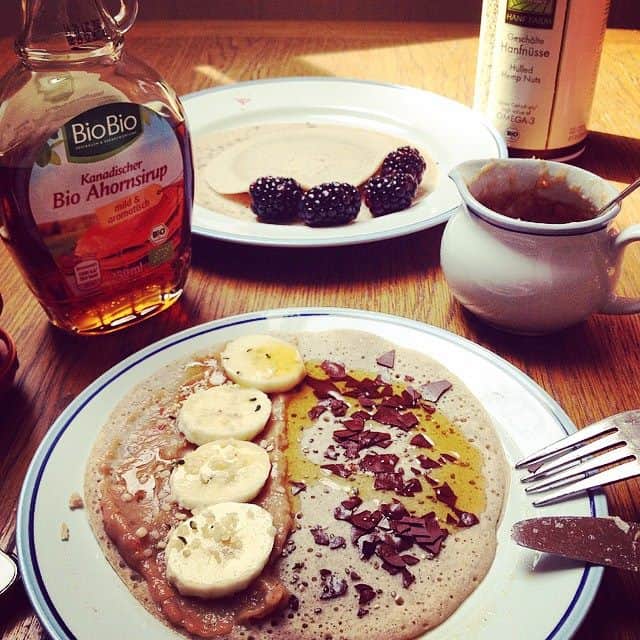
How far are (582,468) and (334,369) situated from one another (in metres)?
0.33

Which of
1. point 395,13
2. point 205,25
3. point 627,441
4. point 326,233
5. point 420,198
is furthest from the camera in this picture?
point 395,13

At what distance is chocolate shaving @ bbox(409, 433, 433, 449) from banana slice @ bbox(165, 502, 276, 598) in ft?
0.65

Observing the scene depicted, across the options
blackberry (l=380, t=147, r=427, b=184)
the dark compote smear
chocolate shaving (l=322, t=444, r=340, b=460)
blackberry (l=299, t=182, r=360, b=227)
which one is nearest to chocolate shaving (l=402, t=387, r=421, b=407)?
the dark compote smear

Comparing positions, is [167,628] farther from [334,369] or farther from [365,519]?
[334,369]

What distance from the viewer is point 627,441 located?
0.79 m

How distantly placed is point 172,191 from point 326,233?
27 cm

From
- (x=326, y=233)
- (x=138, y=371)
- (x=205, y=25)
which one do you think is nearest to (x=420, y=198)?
(x=326, y=233)

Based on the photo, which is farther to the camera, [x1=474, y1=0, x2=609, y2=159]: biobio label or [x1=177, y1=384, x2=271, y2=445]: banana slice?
[x1=474, y1=0, x2=609, y2=159]: biobio label

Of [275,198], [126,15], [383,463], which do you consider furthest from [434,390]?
[126,15]

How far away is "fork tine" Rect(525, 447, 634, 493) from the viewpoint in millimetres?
766

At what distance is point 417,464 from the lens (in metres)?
0.85

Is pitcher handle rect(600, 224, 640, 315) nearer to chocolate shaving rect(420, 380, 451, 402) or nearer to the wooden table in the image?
the wooden table

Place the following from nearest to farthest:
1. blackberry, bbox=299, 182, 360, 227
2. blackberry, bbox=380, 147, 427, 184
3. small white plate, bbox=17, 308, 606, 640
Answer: small white plate, bbox=17, 308, 606, 640, blackberry, bbox=299, 182, 360, 227, blackberry, bbox=380, 147, 427, 184

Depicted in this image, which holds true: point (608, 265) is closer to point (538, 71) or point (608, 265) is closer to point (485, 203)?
point (485, 203)
